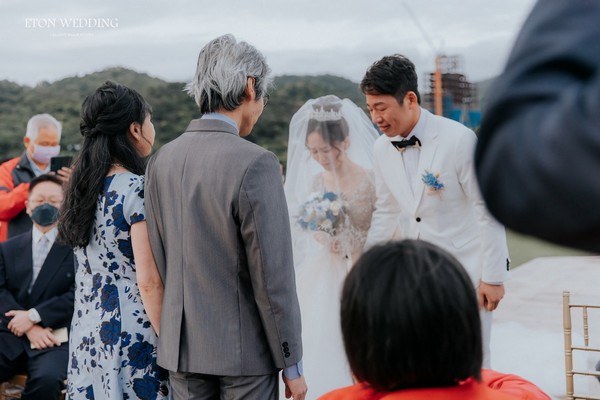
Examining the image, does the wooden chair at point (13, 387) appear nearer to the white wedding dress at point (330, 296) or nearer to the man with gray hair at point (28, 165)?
the man with gray hair at point (28, 165)

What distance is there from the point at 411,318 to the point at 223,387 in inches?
54.2

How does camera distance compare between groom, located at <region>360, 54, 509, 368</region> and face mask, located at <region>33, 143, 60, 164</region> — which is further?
face mask, located at <region>33, 143, 60, 164</region>

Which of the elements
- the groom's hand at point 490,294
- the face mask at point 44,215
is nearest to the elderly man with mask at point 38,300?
the face mask at point 44,215

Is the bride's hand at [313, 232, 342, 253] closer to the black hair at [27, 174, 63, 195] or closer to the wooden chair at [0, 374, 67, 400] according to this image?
the black hair at [27, 174, 63, 195]

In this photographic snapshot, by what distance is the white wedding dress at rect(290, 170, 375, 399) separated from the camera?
429cm

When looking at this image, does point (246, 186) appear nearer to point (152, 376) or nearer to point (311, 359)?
point (152, 376)

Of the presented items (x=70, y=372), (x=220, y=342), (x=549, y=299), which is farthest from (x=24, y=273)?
(x=549, y=299)

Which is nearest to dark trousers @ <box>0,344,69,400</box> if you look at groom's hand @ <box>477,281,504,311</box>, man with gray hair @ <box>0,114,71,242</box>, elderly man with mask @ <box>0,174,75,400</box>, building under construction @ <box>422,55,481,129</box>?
elderly man with mask @ <box>0,174,75,400</box>

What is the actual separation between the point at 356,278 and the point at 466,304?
0.67ft

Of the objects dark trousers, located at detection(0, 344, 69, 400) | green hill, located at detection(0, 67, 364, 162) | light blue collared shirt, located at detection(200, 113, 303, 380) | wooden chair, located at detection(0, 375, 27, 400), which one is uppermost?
green hill, located at detection(0, 67, 364, 162)

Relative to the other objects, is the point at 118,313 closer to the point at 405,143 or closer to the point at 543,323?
the point at 405,143

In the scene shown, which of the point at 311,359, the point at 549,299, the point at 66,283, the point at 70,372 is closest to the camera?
the point at 70,372

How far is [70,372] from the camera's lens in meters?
2.88

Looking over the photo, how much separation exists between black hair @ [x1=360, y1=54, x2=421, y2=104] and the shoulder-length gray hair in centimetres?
107
